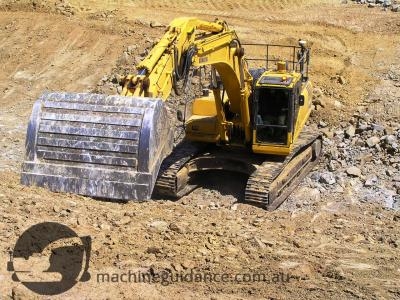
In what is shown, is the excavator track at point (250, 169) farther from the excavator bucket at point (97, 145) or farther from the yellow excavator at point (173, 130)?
the excavator bucket at point (97, 145)

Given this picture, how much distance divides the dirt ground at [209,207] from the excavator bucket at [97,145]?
848 millimetres

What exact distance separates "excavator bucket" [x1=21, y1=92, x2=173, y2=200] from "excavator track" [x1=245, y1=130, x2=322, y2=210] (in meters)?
3.45

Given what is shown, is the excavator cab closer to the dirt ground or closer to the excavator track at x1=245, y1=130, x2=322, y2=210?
the excavator track at x1=245, y1=130, x2=322, y2=210

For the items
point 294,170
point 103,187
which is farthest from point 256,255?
point 294,170

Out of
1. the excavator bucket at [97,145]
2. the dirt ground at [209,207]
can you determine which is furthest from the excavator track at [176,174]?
the excavator bucket at [97,145]

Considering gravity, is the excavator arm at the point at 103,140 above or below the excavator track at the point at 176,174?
above

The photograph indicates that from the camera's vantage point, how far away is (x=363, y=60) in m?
17.2

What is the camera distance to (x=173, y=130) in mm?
8242

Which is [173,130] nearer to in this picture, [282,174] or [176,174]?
[176,174]
